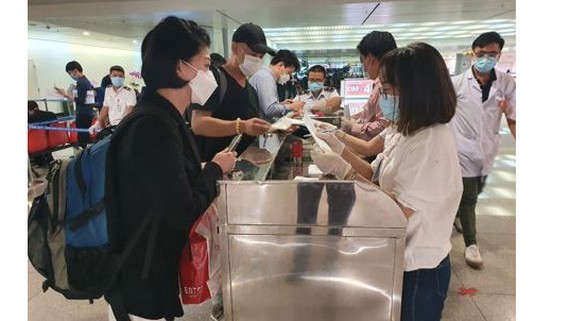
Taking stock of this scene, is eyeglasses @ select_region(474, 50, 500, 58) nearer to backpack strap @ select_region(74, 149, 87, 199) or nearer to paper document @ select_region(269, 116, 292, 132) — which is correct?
paper document @ select_region(269, 116, 292, 132)

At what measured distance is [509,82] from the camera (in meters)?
2.93

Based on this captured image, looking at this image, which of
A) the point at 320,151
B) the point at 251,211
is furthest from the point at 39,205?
the point at 320,151

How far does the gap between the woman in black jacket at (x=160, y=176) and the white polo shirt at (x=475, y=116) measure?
7.09ft

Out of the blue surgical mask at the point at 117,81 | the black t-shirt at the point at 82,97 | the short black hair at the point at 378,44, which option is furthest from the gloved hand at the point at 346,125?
the black t-shirt at the point at 82,97

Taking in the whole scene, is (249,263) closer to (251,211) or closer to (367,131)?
(251,211)

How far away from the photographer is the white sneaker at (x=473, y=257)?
280 centimetres

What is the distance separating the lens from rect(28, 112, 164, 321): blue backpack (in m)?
1.16

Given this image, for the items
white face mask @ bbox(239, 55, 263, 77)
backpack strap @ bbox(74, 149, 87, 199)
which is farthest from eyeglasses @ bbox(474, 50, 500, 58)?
backpack strap @ bbox(74, 149, 87, 199)

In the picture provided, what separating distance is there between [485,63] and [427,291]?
6.79 feet

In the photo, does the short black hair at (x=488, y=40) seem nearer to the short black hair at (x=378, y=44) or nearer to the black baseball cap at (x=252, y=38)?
the short black hair at (x=378, y=44)

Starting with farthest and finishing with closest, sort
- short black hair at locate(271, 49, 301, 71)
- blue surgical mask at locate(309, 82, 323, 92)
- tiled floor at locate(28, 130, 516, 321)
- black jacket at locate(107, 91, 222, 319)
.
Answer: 1. blue surgical mask at locate(309, 82, 323, 92)
2. short black hair at locate(271, 49, 301, 71)
3. tiled floor at locate(28, 130, 516, 321)
4. black jacket at locate(107, 91, 222, 319)

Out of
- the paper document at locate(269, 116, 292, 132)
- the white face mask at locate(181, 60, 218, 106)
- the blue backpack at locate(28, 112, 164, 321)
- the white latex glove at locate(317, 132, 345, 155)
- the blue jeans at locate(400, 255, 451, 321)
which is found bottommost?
the blue jeans at locate(400, 255, 451, 321)

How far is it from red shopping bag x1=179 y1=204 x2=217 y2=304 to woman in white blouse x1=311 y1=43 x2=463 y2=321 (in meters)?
0.64

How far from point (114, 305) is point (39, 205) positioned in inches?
15.8
